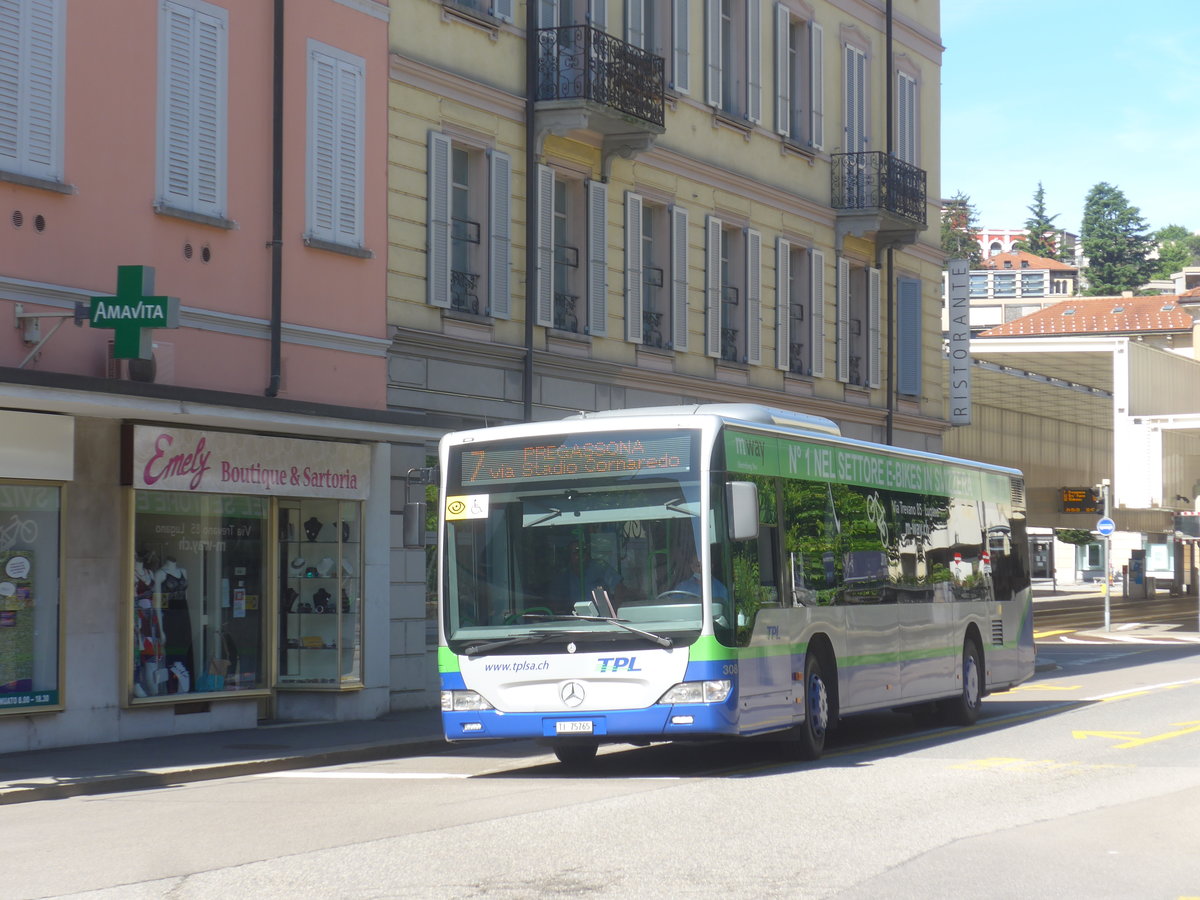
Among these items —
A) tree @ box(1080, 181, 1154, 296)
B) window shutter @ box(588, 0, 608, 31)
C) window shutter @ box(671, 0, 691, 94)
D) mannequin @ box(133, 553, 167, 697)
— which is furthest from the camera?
tree @ box(1080, 181, 1154, 296)

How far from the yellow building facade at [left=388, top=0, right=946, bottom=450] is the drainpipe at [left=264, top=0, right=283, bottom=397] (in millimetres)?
2185

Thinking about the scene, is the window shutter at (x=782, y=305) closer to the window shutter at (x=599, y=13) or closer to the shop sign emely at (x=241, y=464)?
the window shutter at (x=599, y=13)

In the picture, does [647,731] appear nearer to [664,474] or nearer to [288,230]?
[664,474]

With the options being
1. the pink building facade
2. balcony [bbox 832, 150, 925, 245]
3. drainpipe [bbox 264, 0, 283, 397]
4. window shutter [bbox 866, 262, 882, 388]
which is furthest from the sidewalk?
window shutter [bbox 866, 262, 882, 388]

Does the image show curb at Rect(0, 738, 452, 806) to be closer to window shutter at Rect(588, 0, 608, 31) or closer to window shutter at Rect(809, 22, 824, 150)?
window shutter at Rect(588, 0, 608, 31)

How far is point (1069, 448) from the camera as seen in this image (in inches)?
2343

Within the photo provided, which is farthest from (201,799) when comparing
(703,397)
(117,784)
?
(703,397)

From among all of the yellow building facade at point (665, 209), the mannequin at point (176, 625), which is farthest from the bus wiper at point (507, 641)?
the yellow building facade at point (665, 209)

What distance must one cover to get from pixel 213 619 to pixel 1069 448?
145 feet

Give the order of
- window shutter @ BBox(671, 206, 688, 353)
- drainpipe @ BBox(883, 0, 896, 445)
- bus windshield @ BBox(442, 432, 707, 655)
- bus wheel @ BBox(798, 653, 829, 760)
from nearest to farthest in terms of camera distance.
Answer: bus windshield @ BBox(442, 432, 707, 655)
bus wheel @ BBox(798, 653, 829, 760)
window shutter @ BBox(671, 206, 688, 353)
drainpipe @ BBox(883, 0, 896, 445)

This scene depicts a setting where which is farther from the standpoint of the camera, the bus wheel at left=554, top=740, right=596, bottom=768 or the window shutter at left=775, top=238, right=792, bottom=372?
the window shutter at left=775, top=238, right=792, bottom=372

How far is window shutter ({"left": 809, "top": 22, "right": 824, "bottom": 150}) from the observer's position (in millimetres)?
32719

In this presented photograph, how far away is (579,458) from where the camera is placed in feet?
50.4

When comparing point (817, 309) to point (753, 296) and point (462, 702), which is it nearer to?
point (753, 296)
